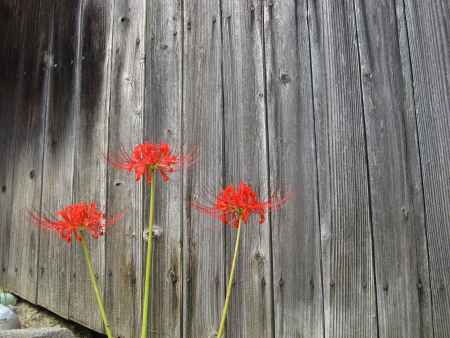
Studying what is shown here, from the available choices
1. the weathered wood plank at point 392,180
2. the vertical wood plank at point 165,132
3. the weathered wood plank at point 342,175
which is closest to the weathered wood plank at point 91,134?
the vertical wood plank at point 165,132

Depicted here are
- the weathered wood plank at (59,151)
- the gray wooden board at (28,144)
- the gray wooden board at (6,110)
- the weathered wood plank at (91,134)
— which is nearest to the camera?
the weathered wood plank at (91,134)

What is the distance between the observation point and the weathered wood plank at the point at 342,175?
171cm

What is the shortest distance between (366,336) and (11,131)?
76.1 inches

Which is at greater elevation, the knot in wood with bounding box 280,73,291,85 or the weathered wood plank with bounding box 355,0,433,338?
the knot in wood with bounding box 280,73,291,85

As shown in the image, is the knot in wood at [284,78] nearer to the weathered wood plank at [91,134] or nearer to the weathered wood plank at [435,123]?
the weathered wood plank at [435,123]

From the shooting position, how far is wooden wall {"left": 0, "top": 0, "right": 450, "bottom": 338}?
1.72 m

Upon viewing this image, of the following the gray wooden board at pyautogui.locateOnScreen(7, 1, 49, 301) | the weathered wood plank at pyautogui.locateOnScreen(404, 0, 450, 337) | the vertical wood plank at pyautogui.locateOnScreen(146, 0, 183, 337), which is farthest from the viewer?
the gray wooden board at pyautogui.locateOnScreen(7, 1, 49, 301)

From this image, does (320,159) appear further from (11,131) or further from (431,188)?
(11,131)

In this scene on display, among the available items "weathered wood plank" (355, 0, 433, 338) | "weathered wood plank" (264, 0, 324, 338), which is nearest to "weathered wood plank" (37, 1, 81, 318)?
"weathered wood plank" (264, 0, 324, 338)

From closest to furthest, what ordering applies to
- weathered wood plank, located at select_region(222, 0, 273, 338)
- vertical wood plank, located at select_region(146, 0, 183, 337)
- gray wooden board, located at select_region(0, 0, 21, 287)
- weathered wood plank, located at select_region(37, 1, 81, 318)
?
weathered wood plank, located at select_region(222, 0, 273, 338), vertical wood plank, located at select_region(146, 0, 183, 337), weathered wood plank, located at select_region(37, 1, 81, 318), gray wooden board, located at select_region(0, 0, 21, 287)

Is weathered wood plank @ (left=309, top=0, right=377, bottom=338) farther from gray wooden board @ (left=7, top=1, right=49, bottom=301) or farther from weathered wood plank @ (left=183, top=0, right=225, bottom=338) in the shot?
gray wooden board @ (left=7, top=1, right=49, bottom=301)

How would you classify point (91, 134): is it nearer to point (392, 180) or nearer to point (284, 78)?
point (284, 78)

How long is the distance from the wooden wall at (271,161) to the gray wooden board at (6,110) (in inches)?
9.5

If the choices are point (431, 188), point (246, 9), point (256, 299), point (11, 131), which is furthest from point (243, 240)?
point (11, 131)
